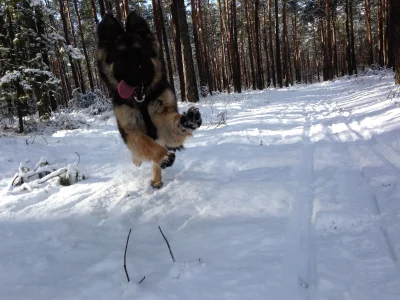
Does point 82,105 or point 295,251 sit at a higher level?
point 82,105

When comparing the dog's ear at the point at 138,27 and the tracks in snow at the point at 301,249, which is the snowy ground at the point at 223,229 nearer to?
the tracks in snow at the point at 301,249

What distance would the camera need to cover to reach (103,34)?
3219mm

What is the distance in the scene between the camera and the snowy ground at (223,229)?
1.60 metres

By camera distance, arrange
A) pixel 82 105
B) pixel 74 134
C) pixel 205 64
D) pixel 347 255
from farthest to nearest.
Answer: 1. pixel 205 64
2. pixel 82 105
3. pixel 74 134
4. pixel 347 255

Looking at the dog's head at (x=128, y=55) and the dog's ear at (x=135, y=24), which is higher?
the dog's ear at (x=135, y=24)

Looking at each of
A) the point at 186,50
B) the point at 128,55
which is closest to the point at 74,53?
the point at 186,50

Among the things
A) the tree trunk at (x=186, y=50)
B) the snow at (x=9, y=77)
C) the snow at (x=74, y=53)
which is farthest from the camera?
the tree trunk at (x=186, y=50)

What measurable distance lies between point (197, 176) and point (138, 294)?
2.18 m

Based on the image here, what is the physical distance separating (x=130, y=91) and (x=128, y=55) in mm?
383

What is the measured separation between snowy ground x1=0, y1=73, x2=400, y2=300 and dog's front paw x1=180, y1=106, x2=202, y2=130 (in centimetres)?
70

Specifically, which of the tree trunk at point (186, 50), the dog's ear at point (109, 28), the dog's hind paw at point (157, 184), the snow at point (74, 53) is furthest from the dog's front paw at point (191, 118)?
the tree trunk at point (186, 50)

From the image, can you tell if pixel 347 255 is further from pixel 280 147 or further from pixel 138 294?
pixel 280 147

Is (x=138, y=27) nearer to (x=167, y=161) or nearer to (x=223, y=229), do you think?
(x=167, y=161)

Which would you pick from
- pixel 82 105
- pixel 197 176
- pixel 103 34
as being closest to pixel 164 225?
pixel 197 176
